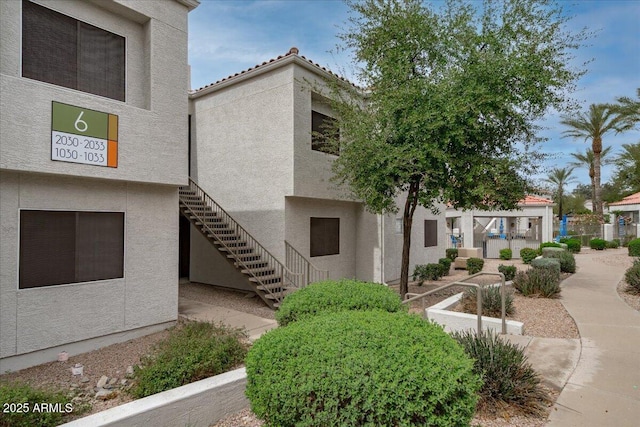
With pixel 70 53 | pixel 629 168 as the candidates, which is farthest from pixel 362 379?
pixel 629 168

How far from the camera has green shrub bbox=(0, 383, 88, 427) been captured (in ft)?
11.6

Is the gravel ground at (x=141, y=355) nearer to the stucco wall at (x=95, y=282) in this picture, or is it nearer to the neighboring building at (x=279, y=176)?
the stucco wall at (x=95, y=282)

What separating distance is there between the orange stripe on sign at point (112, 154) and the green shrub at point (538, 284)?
979cm

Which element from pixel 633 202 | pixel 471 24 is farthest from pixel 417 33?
pixel 633 202

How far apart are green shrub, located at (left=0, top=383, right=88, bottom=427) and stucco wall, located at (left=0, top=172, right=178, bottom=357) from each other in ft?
7.87

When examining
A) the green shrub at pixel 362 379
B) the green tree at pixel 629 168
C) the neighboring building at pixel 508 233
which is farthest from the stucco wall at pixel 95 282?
the green tree at pixel 629 168

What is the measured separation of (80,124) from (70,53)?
4.59ft

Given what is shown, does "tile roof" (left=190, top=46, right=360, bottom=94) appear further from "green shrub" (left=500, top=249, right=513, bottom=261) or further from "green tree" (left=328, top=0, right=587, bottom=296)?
"green shrub" (left=500, top=249, right=513, bottom=261)

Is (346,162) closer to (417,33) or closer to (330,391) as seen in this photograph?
(417,33)

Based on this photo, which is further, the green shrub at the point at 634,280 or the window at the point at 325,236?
the window at the point at 325,236

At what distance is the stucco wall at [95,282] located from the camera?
579 centimetres

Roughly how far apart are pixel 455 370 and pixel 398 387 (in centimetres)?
50

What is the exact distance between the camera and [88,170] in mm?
6402

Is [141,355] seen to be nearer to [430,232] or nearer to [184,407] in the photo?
[184,407]
